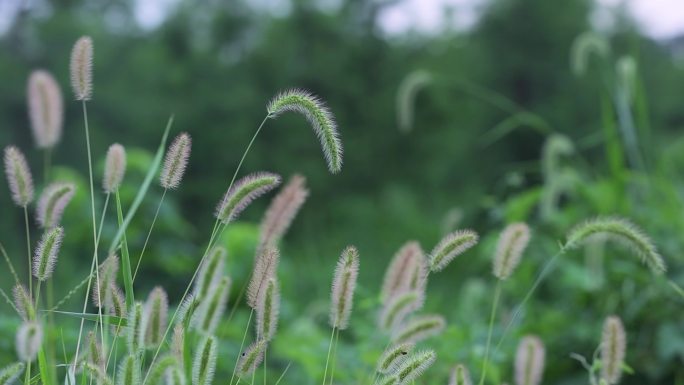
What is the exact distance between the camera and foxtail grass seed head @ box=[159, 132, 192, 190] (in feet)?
4.76

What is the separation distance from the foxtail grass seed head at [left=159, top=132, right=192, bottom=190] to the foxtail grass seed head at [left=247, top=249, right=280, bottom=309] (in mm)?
178

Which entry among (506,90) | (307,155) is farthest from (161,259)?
(506,90)

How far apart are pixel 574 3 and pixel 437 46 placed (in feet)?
7.13

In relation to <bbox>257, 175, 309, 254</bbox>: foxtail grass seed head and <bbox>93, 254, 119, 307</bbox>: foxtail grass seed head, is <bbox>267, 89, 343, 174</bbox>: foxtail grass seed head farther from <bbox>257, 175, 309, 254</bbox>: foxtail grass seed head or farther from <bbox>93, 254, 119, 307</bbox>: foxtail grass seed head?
<bbox>93, 254, 119, 307</bbox>: foxtail grass seed head

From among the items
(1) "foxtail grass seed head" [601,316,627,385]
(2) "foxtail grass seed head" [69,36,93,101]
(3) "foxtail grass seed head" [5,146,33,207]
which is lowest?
(3) "foxtail grass seed head" [5,146,33,207]

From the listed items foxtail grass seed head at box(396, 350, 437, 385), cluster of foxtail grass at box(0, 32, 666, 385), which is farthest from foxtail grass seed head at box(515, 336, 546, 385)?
foxtail grass seed head at box(396, 350, 437, 385)

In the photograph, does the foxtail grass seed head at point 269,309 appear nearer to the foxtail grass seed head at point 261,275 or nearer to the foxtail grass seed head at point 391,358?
the foxtail grass seed head at point 261,275

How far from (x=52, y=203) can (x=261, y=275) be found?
1.18ft

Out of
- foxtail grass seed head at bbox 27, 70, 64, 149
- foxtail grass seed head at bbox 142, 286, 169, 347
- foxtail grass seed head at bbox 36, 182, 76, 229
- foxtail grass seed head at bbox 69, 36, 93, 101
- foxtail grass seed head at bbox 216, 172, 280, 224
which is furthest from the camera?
foxtail grass seed head at bbox 27, 70, 64, 149

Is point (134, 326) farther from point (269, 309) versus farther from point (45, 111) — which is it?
point (45, 111)

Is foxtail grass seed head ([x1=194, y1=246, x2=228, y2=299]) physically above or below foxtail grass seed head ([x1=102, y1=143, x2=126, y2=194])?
below

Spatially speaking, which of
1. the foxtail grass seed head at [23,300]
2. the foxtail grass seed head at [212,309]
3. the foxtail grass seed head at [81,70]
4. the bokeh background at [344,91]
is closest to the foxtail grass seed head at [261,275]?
the foxtail grass seed head at [212,309]

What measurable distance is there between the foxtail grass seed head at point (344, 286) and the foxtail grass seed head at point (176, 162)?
0.94 ft

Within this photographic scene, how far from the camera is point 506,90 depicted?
14.3 metres
